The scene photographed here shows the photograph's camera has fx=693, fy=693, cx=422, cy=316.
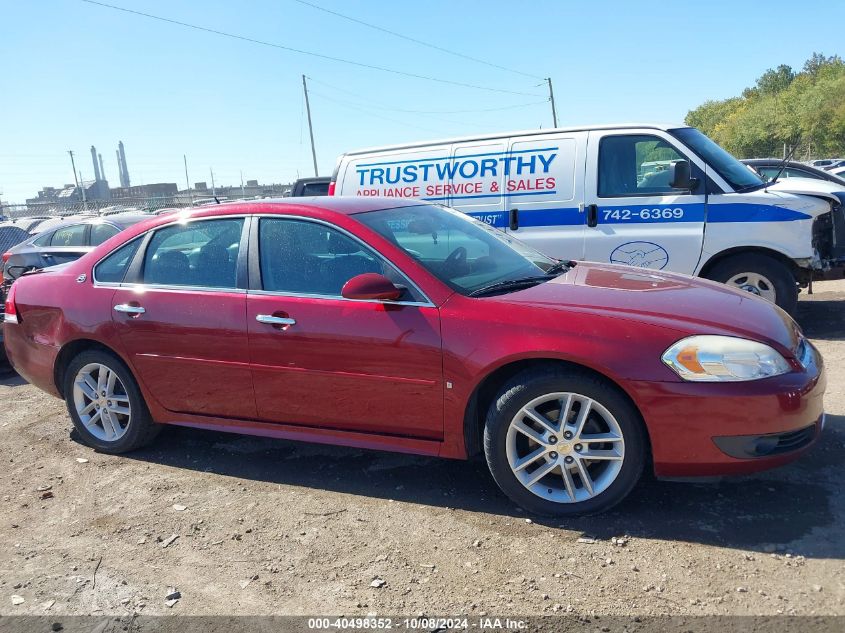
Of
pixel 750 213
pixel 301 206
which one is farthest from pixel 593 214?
pixel 301 206

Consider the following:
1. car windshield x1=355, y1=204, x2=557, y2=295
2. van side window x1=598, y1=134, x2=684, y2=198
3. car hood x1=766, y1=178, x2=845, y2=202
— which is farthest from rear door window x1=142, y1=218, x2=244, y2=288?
car hood x1=766, y1=178, x2=845, y2=202

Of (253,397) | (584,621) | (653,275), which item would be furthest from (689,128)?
(584,621)

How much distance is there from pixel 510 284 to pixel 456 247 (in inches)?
20.1

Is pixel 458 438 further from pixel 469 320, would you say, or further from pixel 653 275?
pixel 653 275

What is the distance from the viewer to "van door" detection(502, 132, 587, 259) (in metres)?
7.01

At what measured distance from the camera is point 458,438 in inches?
139

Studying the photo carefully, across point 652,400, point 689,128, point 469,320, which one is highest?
point 689,128

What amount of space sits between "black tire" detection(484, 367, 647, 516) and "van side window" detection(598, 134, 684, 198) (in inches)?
162

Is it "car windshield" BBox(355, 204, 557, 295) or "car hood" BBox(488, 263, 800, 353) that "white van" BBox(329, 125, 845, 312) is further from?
"car hood" BBox(488, 263, 800, 353)

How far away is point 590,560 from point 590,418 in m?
0.65

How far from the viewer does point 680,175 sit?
6.45 m

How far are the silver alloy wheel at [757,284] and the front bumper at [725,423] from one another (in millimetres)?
3721

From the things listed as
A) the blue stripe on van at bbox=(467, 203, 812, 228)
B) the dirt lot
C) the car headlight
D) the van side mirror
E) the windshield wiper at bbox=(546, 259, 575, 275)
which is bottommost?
the dirt lot

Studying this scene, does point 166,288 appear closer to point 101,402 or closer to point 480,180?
point 101,402
